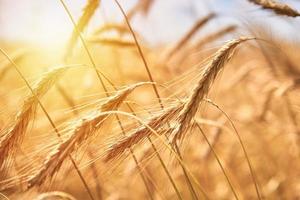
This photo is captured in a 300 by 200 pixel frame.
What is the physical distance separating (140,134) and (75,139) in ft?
0.63

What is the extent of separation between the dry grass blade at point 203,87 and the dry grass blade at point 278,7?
6.6 inches

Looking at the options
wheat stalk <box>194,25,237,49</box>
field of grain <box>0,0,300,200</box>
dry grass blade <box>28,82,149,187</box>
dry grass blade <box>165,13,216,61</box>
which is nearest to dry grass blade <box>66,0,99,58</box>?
field of grain <box>0,0,300,200</box>

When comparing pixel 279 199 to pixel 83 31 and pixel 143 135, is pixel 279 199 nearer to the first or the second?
pixel 83 31

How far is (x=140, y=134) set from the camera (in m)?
1.44

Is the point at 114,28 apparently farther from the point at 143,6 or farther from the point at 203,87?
the point at 203,87

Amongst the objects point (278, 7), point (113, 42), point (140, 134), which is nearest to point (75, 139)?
point (140, 134)

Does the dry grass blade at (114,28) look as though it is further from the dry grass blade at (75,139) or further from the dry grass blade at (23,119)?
the dry grass blade at (75,139)

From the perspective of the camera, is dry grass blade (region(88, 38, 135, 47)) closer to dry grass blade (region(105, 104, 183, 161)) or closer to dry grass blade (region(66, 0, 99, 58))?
dry grass blade (region(66, 0, 99, 58))

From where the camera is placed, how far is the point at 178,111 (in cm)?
143

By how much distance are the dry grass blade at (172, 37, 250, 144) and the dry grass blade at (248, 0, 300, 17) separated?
167 millimetres

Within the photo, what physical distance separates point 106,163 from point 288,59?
1.50 m

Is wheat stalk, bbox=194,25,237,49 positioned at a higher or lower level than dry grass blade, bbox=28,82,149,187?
lower

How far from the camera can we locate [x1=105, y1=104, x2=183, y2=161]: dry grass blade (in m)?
1.42

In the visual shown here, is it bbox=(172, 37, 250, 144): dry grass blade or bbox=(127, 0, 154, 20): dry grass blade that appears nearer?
bbox=(172, 37, 250, 144): dry grass blade
